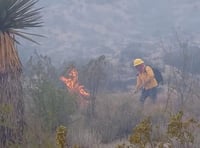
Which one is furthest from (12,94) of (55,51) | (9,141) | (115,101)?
(55,51)

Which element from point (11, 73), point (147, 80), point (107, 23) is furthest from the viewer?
point (107, 23)

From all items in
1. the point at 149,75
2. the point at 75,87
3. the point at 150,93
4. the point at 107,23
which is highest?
the point at 107,23

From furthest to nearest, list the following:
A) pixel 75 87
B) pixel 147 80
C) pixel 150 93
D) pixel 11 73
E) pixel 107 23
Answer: pixel 107 23, pixel 150 93, pixel 147 80, pixel 75 87, pixel 11 73

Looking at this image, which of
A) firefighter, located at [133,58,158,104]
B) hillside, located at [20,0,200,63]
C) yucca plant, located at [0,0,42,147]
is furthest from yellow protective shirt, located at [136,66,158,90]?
hillside, located at [20,0,200,63]

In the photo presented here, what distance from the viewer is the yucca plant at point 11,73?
7.77 m

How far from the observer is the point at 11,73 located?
26.5ft

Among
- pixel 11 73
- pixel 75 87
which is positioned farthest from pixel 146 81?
pixel 11 73

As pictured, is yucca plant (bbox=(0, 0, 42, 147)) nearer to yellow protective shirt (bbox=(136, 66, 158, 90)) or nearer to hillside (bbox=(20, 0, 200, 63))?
yellow protective shirt (bbox=(136, 66, 158, 90))

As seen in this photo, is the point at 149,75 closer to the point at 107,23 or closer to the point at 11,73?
the point at 11,73

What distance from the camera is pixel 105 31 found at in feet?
175

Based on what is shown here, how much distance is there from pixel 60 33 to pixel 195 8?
57.1ft

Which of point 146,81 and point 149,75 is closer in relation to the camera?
point 149,75

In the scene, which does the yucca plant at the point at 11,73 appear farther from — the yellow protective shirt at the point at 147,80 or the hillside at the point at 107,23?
the hillside at the point at 107,23

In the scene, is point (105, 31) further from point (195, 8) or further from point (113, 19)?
point (195, 8)
